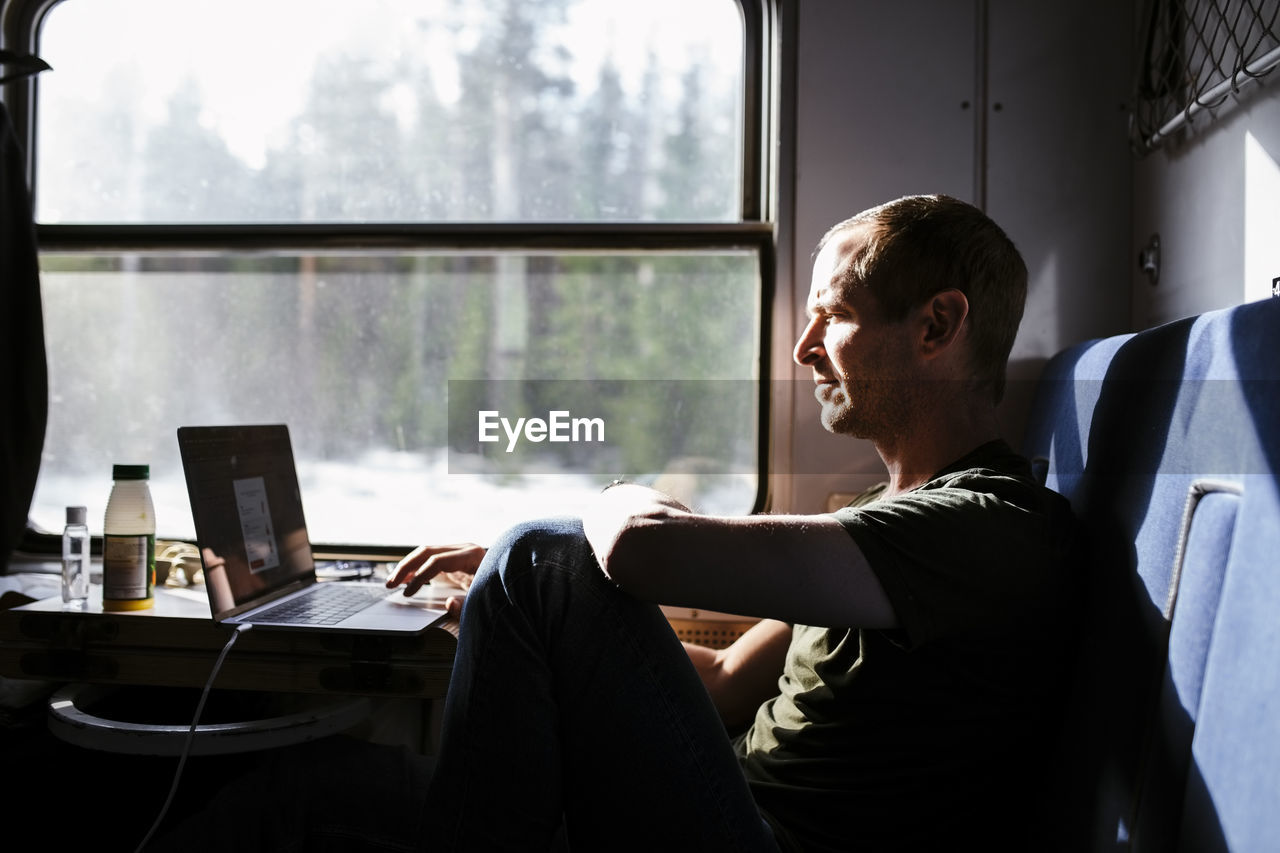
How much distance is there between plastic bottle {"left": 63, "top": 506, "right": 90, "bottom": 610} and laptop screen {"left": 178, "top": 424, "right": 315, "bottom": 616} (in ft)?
0.81

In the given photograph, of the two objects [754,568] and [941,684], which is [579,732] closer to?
[754,568]

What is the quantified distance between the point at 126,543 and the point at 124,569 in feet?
0.13

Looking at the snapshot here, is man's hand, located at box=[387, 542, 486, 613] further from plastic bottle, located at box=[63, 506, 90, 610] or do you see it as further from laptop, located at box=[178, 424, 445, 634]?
plastic bottle, located at box=[63, 506, 90, 610]

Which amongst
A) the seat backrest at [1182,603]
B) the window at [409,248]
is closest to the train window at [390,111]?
the window at [409,248]

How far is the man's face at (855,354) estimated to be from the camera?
1191 millimetres

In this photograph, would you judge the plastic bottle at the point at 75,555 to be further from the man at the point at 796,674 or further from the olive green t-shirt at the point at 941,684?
the olive green t-shirt at the point at 941,684

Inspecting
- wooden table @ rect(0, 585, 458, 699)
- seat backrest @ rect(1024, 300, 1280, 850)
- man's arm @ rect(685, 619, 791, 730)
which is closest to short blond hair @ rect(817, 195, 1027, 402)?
seat backrest @ rect(1024, 300, 1280, 850)

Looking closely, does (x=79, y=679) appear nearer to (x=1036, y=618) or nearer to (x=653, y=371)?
(x=653, y=371)

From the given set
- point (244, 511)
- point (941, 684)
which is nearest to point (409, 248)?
point (244, 511)

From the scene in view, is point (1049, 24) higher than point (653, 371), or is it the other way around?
point (1049, 24)

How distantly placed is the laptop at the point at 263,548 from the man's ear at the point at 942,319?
78 centimetres

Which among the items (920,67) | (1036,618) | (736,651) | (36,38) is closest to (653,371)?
(736,651)

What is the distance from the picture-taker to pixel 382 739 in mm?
1781

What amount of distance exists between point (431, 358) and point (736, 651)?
2.91 feet
